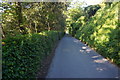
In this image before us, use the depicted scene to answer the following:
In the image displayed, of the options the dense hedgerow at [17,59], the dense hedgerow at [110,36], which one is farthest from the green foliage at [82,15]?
the dense hedgerow at [17,59]

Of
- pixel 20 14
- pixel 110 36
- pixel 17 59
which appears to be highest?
pixel 20 14

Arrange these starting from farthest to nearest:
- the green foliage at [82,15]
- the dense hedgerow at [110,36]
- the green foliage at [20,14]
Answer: the green foliage at [82,15]
the green foliage at [20,14]
the dense hedgerow at [110,36]

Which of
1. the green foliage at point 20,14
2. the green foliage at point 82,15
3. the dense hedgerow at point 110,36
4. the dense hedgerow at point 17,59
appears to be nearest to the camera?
the dense hedgerow at point 17,59

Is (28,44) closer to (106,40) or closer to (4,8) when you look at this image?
(106,40)

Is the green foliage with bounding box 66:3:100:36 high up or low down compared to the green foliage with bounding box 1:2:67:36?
up

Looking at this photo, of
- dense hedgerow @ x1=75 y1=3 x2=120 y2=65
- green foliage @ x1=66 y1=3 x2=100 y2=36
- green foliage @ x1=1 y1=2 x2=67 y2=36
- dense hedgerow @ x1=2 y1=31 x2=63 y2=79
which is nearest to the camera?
dense hedgerow @ x1=2 y1=31 x2=63 y2=79

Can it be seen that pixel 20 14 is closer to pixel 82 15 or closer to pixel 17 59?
pixel 17 59

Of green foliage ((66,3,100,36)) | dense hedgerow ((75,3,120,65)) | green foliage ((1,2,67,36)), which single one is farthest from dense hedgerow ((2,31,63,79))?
green foliage ((66,3,100,36))

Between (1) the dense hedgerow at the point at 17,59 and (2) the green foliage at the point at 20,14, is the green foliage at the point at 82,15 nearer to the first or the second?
(2) the green foliage at the point at 20,14

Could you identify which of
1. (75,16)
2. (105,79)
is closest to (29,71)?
(105,79)

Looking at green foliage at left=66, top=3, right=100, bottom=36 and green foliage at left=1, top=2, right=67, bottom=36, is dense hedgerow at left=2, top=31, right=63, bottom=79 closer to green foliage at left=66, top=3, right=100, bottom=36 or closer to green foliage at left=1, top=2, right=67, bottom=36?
green foliage at left=1, top=2, right=67, bottom=36

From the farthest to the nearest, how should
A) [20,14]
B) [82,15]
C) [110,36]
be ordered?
1. [82,15]
2. [20,14]
3. [110,36]

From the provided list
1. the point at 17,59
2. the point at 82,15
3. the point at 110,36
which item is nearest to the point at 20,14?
the point at 17,59

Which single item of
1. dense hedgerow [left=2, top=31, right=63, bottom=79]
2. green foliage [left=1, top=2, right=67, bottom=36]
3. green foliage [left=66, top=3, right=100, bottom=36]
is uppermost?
green foliage [left=66, top=3, right=100, bottom=36]
